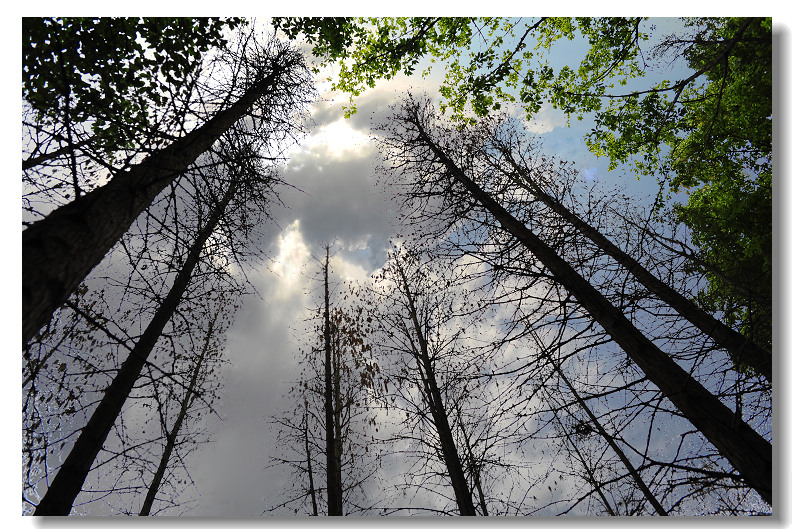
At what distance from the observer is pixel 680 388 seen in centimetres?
207

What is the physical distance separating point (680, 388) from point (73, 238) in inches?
141

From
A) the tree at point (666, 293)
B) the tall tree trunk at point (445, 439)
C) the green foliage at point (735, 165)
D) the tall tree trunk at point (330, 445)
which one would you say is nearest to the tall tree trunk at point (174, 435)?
the tall tree trunk at point (330, 445)

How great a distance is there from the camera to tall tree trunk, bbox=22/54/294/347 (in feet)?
4.17

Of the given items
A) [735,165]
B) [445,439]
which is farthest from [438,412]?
[735,165]

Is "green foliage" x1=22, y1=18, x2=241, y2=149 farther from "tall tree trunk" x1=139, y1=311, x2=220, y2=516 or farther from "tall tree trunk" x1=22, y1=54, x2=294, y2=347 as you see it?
"tall tree trunk" x1=139, y1=311, x2=220, y2=516

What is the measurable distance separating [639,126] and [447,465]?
5608 millimetres

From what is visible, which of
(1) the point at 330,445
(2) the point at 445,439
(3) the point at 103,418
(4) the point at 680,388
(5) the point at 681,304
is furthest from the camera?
(1) the point at 330,445

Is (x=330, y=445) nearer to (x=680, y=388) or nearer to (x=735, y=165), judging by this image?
(x=680, y=388)

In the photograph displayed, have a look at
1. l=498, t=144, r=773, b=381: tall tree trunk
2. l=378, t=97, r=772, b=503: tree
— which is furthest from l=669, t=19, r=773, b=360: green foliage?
l=378, t=97, r=772, b=503: tree

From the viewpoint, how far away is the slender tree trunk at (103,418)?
2930 millimetres

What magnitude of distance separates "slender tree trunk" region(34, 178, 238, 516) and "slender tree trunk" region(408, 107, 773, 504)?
10.4ft

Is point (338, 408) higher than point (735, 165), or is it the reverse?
point (735, 165)

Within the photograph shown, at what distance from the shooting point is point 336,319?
831 cm
